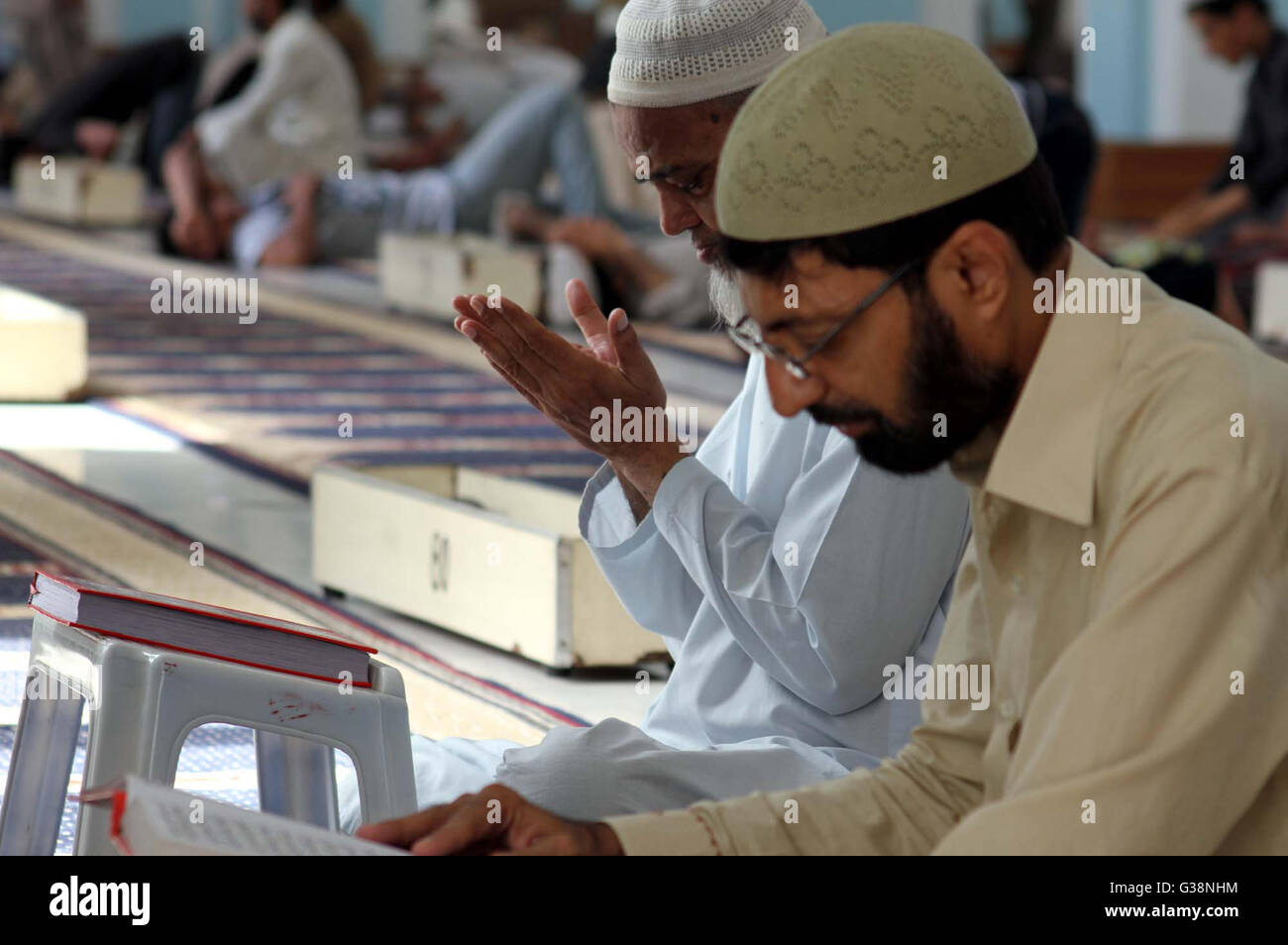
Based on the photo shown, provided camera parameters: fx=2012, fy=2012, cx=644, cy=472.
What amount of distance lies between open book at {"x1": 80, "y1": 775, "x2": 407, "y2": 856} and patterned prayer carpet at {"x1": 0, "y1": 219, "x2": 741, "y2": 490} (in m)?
3.04

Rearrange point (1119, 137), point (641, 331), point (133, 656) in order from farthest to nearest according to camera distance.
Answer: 1. point (1119, 137)
2. point (641, 331)
3. point (133, 656)

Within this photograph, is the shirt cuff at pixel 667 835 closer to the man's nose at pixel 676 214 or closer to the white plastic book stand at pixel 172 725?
the white plastic book stand at pixel 172 725

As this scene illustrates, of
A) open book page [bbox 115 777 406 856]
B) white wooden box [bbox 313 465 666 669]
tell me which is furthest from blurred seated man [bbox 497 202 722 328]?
open book page [bbox 115 777 406 856]

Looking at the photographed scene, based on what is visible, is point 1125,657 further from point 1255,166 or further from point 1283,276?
point 1255,166

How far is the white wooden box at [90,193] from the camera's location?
399 inches

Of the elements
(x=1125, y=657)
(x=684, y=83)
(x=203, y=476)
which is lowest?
(x=203, y=476)

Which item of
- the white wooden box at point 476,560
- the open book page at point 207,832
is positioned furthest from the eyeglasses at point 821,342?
the white wooden box at point 476,560

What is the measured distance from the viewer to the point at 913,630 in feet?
5.38

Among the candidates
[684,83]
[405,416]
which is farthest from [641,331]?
[684,83]

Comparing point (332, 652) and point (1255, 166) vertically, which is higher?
point (1255, 166)

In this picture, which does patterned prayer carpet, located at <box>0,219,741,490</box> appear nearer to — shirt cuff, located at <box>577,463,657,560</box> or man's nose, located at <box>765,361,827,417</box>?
shirt cuff, located at <box>577,463,657,560</box>

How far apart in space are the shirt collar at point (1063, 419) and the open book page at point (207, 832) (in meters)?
0.44

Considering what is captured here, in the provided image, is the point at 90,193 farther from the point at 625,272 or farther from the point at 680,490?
the point at 680,490
